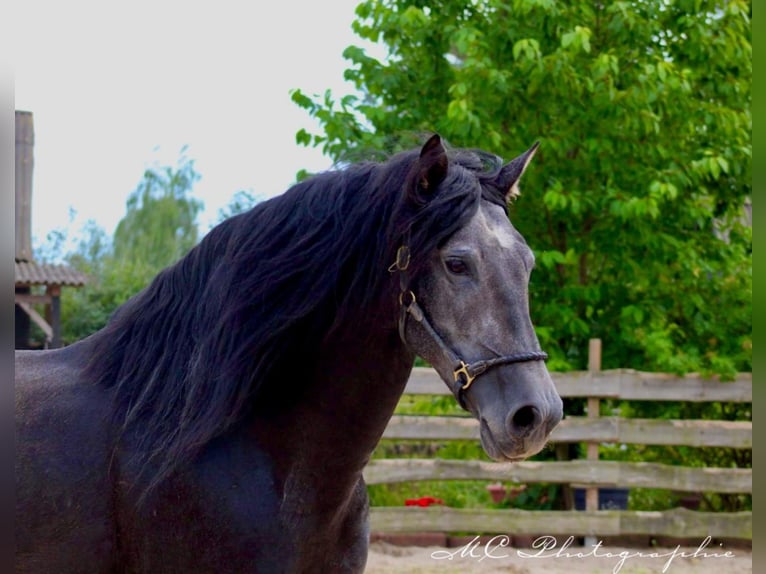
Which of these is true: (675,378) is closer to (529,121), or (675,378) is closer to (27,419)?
(529,121)

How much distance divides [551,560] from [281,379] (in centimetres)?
518

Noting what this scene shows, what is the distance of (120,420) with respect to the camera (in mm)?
2457

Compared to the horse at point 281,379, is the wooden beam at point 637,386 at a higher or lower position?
lower

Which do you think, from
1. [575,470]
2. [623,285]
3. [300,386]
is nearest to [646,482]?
[575,470]

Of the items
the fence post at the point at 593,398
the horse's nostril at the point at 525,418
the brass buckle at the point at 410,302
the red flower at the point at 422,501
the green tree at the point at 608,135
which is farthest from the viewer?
the red flower at the point at 422,501

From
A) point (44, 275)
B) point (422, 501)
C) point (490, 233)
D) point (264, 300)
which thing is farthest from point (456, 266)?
point (44, 275)

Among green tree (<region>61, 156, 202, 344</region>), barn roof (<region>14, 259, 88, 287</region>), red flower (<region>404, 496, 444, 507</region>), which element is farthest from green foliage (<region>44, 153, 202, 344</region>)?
red flower (<region>404, 496, 444, 507</region>)

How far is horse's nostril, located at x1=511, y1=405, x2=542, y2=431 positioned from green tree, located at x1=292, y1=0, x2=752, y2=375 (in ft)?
16.3

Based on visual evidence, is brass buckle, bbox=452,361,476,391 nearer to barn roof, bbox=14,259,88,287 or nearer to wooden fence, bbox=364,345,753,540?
wooden fence, bbox=364,345,753,540

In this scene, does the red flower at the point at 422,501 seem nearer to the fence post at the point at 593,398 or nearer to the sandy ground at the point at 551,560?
the sandy ground at the point at 551,560

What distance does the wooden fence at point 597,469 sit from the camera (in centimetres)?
743

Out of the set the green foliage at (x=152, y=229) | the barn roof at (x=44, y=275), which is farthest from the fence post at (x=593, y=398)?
the green foliage at (x=152, y=229)

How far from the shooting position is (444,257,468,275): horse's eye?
2.29 metres

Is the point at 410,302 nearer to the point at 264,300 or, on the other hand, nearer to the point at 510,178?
the point at 264,300
